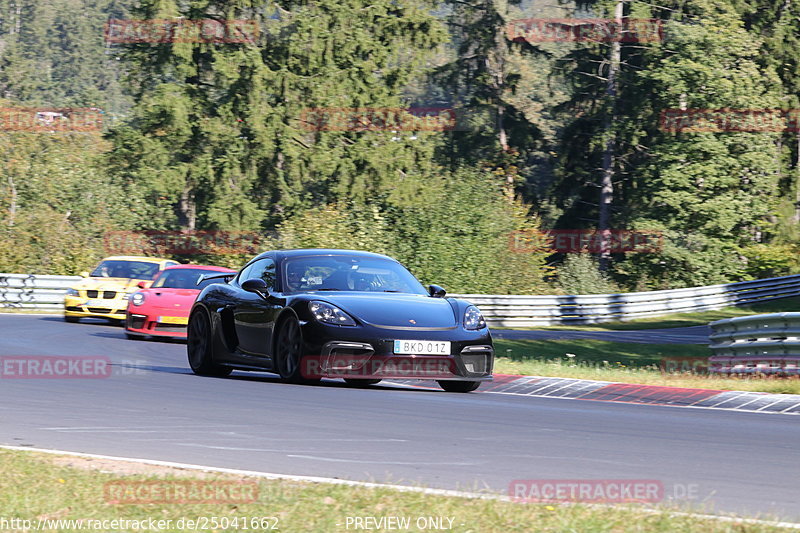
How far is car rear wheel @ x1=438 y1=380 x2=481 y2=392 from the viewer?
12812 mm

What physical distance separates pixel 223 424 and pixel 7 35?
13638cm

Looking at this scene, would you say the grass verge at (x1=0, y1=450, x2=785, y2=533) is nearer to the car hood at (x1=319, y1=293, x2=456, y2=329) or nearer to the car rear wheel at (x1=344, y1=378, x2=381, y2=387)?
the car hood at (x1=319, y1=293, x2=456, y2=329)

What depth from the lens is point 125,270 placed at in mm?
27219

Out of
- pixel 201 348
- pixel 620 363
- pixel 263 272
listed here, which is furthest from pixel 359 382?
pixel 620 363

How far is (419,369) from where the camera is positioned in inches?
468

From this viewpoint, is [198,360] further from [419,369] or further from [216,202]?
[216,202]

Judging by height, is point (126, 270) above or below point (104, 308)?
above

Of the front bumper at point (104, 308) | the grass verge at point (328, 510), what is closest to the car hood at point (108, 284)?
the front bumper at point (104, 308)

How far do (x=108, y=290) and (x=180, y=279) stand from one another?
427 centimetres

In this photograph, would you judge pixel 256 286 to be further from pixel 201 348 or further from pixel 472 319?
pixel 472 319

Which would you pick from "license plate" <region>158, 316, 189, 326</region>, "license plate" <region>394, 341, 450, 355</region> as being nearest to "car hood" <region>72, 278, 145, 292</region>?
"license plate" <region>158, 316, 189, 326</region>

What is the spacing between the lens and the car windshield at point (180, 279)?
22.1 m

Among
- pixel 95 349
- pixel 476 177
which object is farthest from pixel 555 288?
pixel 95 349

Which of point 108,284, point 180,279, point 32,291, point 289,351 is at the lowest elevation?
point 32,291
